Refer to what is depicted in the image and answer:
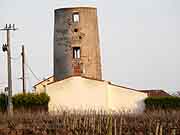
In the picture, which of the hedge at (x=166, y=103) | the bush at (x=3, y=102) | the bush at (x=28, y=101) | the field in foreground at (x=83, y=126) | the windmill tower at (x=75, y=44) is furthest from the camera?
the windmill tower at (x=75, y=44)

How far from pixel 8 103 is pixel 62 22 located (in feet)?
28.8

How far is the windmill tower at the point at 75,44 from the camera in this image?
38469 mm

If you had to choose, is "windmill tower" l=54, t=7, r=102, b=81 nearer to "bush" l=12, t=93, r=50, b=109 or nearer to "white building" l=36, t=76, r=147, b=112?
"white building" l=36, t=76, r=147, b=112

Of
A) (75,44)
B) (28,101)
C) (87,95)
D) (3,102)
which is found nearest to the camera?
(28,101)

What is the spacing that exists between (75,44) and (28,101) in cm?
591

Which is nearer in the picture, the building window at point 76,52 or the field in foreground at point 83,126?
the field in foreground at point 83,126

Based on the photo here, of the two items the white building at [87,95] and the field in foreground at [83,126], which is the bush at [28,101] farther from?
the field in foreground at [83,126]

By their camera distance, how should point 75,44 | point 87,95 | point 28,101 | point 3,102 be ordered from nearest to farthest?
point 28,101, point 3,102, point 87,95, point 75,44

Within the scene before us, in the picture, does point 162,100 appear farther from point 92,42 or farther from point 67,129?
point 67,129

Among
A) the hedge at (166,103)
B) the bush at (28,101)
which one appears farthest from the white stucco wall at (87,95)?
the hedge at (166,103)

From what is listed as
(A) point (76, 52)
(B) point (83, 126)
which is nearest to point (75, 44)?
(A) point (76, 52)

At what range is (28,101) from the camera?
35.0 metres

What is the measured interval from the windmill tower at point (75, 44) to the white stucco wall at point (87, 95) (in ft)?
5.91

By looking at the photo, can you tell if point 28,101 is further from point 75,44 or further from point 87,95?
point 75,44
